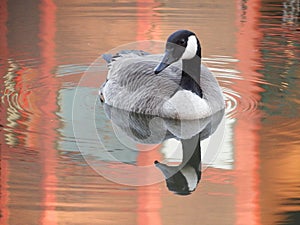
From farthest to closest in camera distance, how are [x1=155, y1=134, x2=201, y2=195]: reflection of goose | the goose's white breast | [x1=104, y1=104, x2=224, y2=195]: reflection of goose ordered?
the goose's white breast < [x1=104, y1=104, x2=224, y2=195]: reflection of goose < [x1=155, y1=134, x2=201, y2=195]: reflection of goose

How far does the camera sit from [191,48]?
25.4ft

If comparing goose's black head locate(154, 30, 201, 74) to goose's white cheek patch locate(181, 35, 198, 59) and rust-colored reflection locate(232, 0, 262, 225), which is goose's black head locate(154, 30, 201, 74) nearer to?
goose's white cheek patch locate(181, 35, 198, 59)

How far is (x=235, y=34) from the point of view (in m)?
11.3

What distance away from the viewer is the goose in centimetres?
762

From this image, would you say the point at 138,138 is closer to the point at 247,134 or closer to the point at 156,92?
the point at 156,92

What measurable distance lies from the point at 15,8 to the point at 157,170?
24.6ft

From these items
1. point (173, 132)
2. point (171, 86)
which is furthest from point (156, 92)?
point (173, 132)

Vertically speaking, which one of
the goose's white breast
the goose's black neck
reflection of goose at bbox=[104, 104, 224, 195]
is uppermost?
the goose's black neck

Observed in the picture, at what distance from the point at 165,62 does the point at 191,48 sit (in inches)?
13.4

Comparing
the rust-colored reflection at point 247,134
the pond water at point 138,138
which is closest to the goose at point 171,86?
the pond water at point 138,138

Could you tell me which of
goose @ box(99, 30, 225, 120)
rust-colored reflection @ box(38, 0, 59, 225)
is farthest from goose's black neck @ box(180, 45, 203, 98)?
rust-colored reflection @ box(38, 0, 59, 225)

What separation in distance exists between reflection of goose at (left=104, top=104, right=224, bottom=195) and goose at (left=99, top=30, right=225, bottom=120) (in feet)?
0.22

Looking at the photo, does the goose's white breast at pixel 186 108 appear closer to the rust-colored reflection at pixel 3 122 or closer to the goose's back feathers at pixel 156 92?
the goose's back feathers at pixel 156 92

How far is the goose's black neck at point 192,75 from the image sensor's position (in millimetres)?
7750
